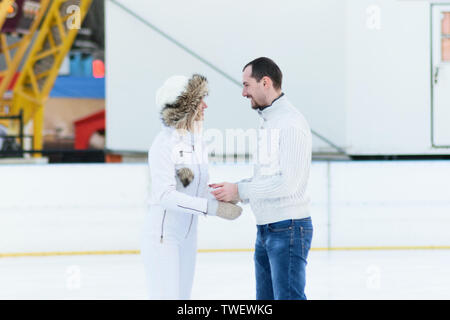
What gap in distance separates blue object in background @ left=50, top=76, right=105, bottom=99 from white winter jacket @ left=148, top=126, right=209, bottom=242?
16.0 m

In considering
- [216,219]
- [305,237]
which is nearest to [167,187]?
[305,237]

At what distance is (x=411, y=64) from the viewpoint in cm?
775

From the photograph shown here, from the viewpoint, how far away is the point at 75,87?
59.4 feet

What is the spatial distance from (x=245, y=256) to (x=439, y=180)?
2.15m

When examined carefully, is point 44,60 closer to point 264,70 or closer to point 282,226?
point 264,70

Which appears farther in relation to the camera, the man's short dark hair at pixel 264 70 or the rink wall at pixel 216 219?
the rink wall at pixel 216 219

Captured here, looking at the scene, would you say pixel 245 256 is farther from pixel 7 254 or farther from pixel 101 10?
pixel 101 10

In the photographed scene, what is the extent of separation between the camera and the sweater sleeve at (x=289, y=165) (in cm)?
232

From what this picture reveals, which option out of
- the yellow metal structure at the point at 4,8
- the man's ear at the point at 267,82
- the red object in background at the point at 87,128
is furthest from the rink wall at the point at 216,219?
the red object in background at the point at 87,128

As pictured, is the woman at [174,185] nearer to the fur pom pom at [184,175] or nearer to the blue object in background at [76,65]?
the fur pom pom at [184,175]

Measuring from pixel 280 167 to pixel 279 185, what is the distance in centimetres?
6

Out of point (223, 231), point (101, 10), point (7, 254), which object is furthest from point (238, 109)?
point (101, 10)

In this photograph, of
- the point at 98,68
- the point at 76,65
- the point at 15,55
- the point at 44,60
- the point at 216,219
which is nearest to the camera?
the point at 216,219

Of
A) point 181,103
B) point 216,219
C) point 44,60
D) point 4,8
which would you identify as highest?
point 4,8
